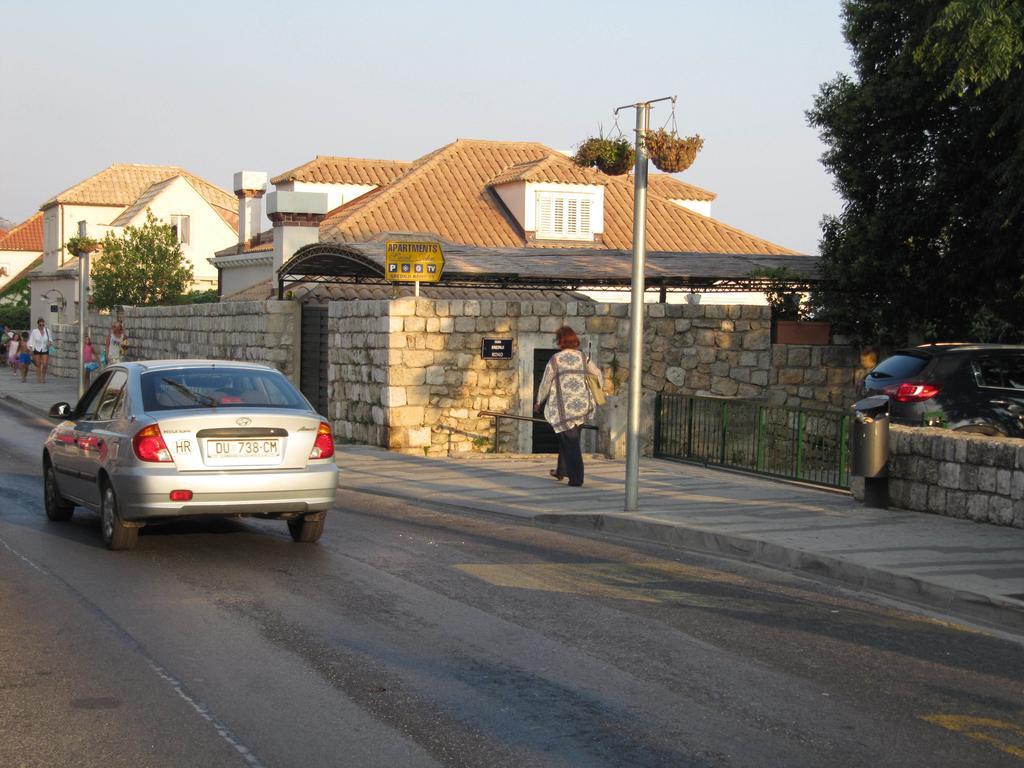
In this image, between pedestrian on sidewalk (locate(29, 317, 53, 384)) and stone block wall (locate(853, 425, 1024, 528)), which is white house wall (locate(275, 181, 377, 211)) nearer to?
pedestrian on sidewalk (locate(29, 317, 53, 384))

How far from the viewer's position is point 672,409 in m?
18.4

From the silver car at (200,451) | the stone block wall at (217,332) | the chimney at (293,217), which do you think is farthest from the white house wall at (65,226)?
the silver car at (200,451)

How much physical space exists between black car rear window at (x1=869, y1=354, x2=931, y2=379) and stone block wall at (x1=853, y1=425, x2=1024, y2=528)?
1.97 m

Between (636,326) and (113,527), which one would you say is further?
(636,326)

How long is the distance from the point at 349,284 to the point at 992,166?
11849 mm

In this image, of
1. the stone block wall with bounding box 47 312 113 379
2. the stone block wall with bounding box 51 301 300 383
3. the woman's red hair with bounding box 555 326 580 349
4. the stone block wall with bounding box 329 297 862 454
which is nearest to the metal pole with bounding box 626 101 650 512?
the woman's red hair with bounding box 555 326 580 349

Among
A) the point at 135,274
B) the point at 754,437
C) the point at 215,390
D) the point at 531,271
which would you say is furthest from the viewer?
the point at 135,274

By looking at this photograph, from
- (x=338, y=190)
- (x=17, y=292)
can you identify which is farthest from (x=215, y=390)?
(x=17, y=292)

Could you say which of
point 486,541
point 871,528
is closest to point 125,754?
point 486,541

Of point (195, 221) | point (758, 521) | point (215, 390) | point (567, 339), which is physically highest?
point (195, 221)

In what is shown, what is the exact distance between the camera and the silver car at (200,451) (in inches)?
396

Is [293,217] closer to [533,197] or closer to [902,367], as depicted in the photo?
[533,197]

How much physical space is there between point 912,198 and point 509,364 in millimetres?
6818

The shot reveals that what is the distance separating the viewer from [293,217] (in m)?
26.4
